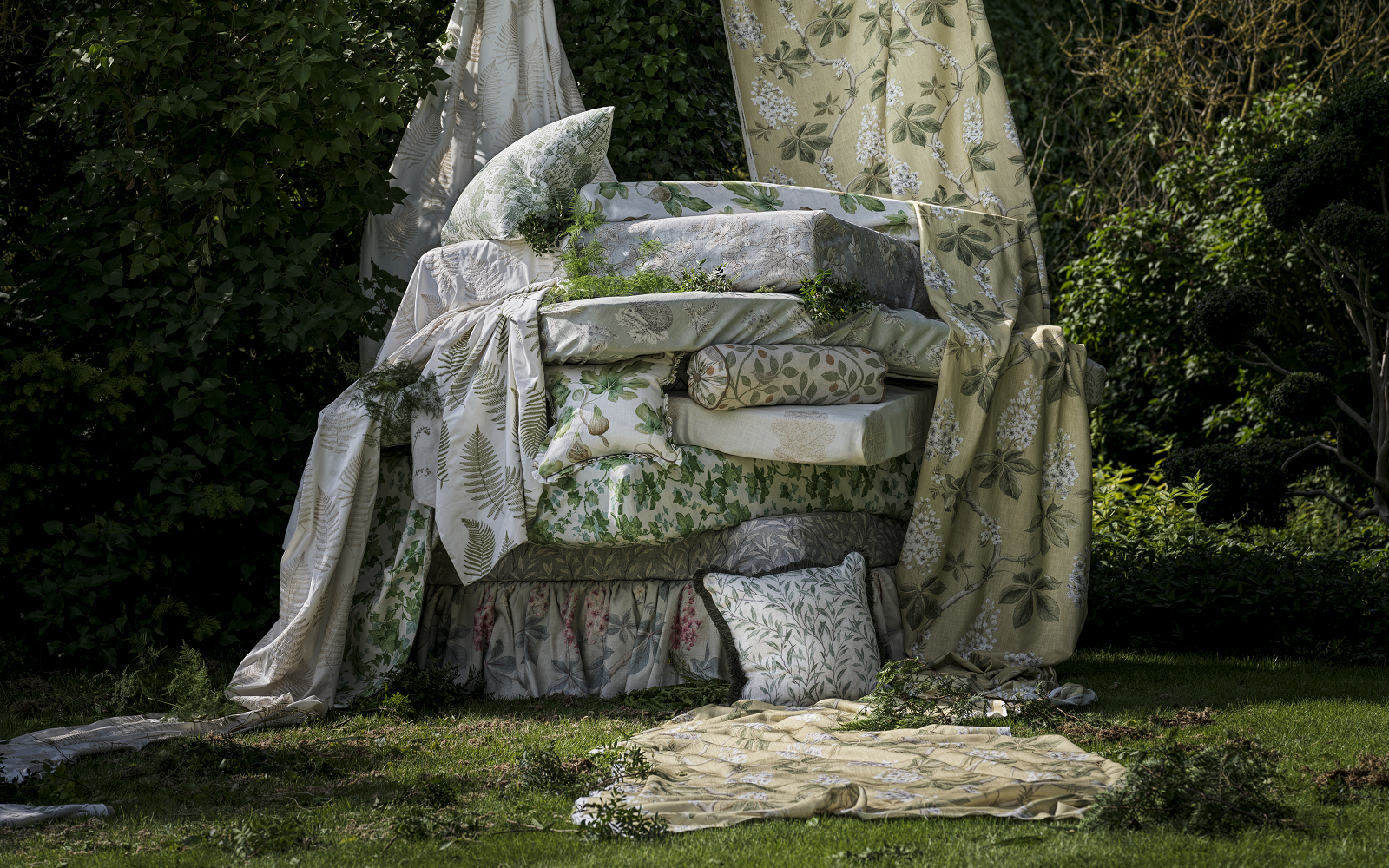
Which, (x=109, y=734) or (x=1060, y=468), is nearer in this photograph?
(x=109, y=734)

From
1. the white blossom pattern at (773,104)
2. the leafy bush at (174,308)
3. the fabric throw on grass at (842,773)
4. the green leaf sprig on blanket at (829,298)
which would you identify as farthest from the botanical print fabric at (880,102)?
the fabric throw on grass at (842,773)

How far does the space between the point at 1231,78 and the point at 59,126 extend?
6.11 m

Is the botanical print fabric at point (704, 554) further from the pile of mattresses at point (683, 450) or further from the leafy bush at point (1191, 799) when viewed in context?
the leafy bush at point (1191, 799)

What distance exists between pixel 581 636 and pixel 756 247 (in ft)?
4.09

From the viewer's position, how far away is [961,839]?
191 centimetres

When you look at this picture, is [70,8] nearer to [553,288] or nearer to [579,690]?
[553,288]

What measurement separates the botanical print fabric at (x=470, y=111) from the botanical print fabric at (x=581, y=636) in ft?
4.51

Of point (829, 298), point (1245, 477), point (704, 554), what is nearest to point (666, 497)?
point (704, 554)

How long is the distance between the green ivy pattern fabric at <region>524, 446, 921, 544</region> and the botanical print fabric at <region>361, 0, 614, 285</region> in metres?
1.38

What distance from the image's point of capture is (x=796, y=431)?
10.3 feet

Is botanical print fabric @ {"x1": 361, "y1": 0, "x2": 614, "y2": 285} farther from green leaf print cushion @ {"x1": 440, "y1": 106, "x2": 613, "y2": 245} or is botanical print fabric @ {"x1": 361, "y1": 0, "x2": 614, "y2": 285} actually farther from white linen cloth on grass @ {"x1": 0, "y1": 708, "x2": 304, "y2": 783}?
white linen cloth on grass @ {"x1": 0, "y1": 708, "x2": 304, "y2": 783}

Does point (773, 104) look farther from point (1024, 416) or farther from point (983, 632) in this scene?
point (983, 632)

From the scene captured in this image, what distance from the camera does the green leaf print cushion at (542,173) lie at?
141 inches

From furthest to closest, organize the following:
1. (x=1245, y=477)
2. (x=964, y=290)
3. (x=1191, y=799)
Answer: (x=1245, y=477) < (x=964, y=290) < (x=1191, y=799)
